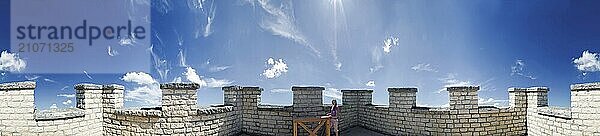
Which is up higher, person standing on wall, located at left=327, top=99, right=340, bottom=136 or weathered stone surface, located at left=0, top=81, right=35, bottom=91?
weathered stone surface, located at left=0, top=81, right=35, bottom=91

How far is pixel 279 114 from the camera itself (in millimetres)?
9656

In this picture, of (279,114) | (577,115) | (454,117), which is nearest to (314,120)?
(279,114)

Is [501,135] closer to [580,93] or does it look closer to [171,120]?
[580,93]

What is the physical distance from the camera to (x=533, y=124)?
9.47 m

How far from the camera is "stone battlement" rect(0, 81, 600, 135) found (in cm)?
780

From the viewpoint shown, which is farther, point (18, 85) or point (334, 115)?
point (334, 115)

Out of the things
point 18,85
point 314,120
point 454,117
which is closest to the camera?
point 18,85

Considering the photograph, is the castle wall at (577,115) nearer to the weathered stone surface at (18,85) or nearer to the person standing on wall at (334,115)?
the person standing on wall at (334,115)

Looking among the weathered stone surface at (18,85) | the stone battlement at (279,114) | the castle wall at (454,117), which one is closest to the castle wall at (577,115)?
the stone battlement at (279,114)

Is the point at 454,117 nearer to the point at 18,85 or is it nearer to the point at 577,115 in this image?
the point at 577,115

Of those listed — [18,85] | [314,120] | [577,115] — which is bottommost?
[314,120]

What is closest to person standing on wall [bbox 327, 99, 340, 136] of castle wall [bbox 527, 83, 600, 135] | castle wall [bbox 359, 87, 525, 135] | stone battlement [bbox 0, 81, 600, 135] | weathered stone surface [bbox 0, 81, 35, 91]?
stone battlement [bbox 0, 81, 600, 135]

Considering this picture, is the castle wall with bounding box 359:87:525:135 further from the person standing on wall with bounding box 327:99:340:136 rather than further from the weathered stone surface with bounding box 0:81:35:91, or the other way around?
the weathered stone surface with bounding box 0:81:35:91

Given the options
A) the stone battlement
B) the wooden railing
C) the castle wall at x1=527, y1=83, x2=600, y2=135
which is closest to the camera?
the castle wall at x1=527, y1=83, x2=600, y2=135
